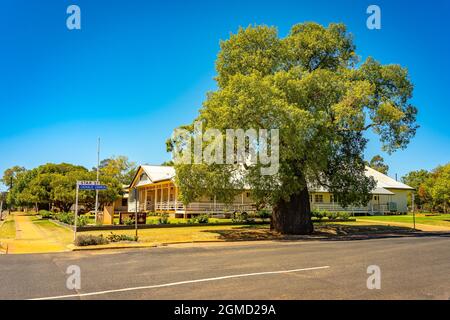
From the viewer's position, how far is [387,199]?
54.2 m

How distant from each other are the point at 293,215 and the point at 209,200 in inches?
689

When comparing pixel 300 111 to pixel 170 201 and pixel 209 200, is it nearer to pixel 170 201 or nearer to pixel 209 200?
pixel 209 200

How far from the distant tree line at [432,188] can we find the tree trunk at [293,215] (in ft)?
111

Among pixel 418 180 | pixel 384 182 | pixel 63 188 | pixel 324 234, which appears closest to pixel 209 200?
pixel 63 188

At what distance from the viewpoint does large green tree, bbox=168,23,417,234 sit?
20.0 m

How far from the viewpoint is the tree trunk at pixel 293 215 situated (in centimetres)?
2344

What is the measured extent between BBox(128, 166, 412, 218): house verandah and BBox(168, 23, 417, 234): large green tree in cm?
1123

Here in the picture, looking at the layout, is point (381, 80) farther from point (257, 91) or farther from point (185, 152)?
point (185, 152)

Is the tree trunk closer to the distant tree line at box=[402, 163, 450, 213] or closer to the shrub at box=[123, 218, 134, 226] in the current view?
the shrub at box=[123, 218, 134, 226]

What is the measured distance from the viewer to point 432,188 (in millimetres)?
54500

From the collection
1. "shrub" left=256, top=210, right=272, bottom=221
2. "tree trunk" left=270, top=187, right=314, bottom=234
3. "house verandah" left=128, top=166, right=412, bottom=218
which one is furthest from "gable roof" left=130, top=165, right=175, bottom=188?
"tree trunk" left=270, top=187, right=314, bottom=234
